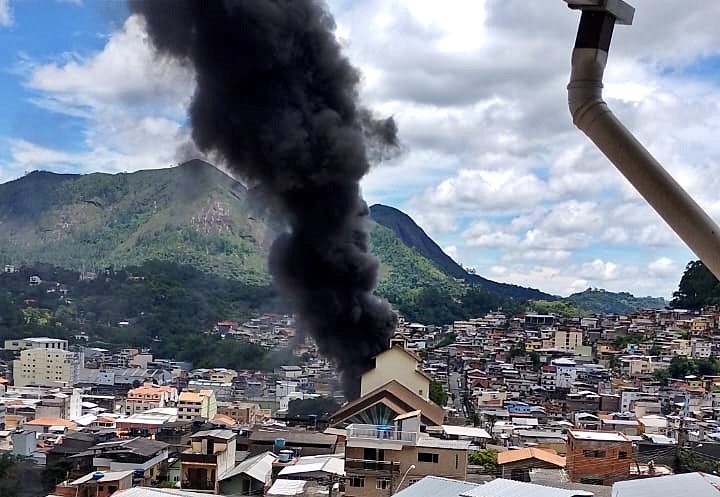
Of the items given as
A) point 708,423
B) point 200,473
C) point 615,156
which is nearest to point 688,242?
point 615,156

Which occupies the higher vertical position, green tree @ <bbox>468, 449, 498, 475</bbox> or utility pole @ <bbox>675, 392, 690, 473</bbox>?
green tree @ <bbox>468, 449, 498, 475</bbox>

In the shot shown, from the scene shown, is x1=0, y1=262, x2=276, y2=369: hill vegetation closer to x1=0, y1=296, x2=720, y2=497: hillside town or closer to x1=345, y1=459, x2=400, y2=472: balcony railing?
x1=0, y1=296, x2=720, y2=497: hillside town

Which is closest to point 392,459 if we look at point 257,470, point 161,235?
point 257,470

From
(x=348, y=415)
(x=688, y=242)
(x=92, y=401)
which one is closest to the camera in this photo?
(x=688, y=242)

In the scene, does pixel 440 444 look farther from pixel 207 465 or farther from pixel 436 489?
pixel 207 465

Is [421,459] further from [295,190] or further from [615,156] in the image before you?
[295,190]

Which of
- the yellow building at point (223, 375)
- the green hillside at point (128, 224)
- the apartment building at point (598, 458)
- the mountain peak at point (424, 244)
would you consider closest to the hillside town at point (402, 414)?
the apartment building at point (598, 458)

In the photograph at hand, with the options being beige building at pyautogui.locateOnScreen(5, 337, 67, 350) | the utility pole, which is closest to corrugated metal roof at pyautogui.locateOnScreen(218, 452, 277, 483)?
the utility pole
